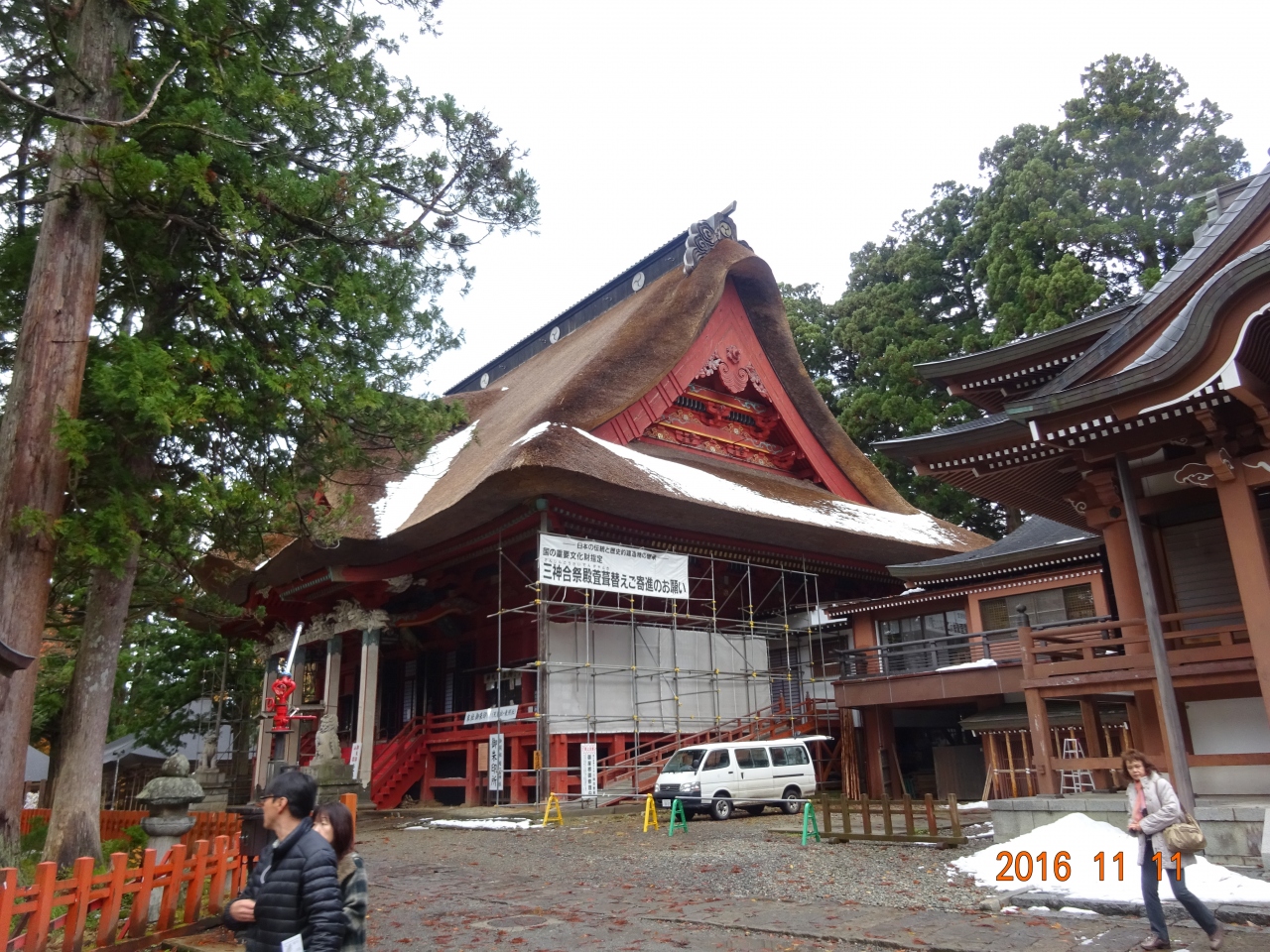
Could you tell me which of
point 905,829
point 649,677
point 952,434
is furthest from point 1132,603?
point 649,677

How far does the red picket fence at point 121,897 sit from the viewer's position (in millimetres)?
5301

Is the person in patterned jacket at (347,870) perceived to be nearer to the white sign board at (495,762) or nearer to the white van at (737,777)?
the white van at (737,777)

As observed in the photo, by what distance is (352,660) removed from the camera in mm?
25375

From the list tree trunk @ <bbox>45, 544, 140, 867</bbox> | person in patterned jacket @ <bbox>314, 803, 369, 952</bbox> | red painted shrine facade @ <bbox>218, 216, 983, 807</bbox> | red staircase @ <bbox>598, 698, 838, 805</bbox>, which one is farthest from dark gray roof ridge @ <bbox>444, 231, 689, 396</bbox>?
person in patterned jacket @ <bbox>314, 803, 369, 952</bbox>

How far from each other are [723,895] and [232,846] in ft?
13.1

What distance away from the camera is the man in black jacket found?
318 centimetres

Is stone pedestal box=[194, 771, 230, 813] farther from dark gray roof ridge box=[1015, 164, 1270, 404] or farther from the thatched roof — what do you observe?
dark gray roof ridge box=[1015, 164, 1270, 404]

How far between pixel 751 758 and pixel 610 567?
4.17 metres

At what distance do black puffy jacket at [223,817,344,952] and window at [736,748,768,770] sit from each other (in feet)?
41.6

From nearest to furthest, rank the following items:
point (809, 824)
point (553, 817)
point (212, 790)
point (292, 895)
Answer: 1. point (292, 895)
2. point (809, 824)
3. point (553, 817)
4. point (212, 790)

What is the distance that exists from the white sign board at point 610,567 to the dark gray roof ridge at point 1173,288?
933cm

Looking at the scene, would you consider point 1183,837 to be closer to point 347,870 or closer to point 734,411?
point 347,870

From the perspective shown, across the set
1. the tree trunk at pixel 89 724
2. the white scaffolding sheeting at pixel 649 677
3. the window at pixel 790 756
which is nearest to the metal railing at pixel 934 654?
the window at pixel 790 756

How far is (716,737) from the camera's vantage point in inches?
738
